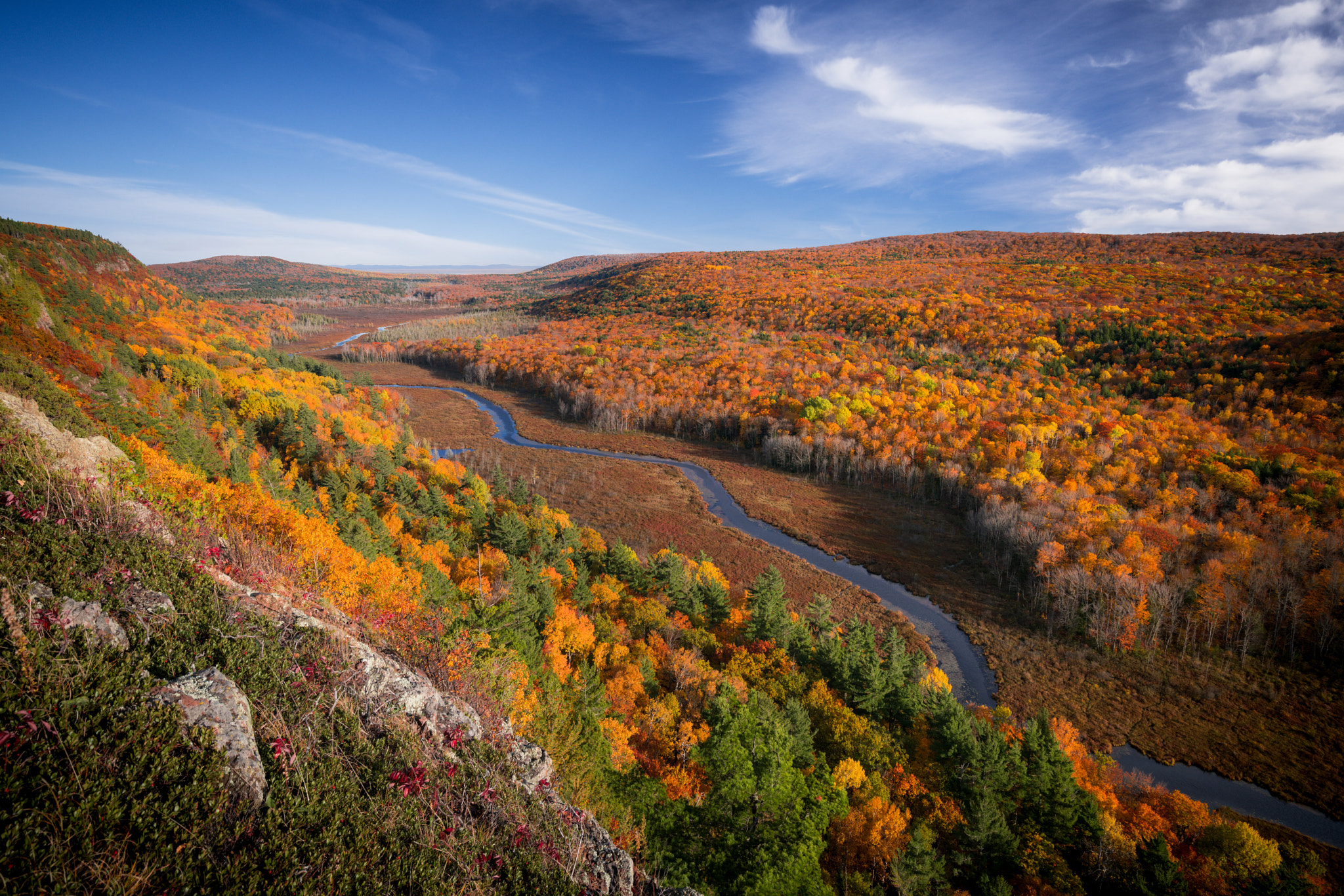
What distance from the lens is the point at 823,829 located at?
63.6 feet

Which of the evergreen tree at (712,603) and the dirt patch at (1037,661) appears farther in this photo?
the evergreen tree at (712,603)

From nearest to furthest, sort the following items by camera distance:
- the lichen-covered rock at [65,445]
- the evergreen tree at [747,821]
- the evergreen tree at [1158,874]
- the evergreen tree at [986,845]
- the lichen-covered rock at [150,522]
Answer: the lichen-covered rock at [150,522] < the lichen-covered rock at [65,445] < the evergreen tree at [747,821] < the evergreen tree at [1158,874] < the evergreen tree at [986,845]

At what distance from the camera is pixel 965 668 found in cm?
4069

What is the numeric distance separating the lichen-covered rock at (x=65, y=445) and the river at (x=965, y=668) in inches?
1819

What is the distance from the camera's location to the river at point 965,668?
28688 millimetres

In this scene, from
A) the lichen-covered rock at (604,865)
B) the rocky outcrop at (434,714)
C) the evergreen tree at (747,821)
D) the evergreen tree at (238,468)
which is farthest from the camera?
the evergreen tree at (238,468)

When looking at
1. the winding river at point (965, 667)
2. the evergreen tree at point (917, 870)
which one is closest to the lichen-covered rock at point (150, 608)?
the evergreen tree at point (917, 870)

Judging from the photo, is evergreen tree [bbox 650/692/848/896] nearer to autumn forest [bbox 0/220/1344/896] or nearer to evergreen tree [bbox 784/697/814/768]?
autumn forest [bbox 0/220/1344/896]

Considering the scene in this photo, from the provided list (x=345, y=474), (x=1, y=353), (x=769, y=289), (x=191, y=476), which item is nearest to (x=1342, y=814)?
(x=191, y=476)

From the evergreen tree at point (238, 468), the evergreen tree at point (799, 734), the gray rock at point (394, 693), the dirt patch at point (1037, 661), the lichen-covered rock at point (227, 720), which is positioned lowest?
the dirt patch at point (1037, 661)

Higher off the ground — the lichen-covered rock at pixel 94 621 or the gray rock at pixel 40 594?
the gray rock at pixel 40 594

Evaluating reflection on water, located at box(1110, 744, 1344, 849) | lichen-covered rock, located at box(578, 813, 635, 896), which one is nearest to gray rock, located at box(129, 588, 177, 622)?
lichen-covered rock, located at box(578, 813, 635, 896)

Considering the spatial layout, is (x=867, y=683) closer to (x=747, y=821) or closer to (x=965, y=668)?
(x=747, y=821)

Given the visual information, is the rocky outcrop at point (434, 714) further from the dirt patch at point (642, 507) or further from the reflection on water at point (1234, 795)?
the dirt patch at point (642, 507)
